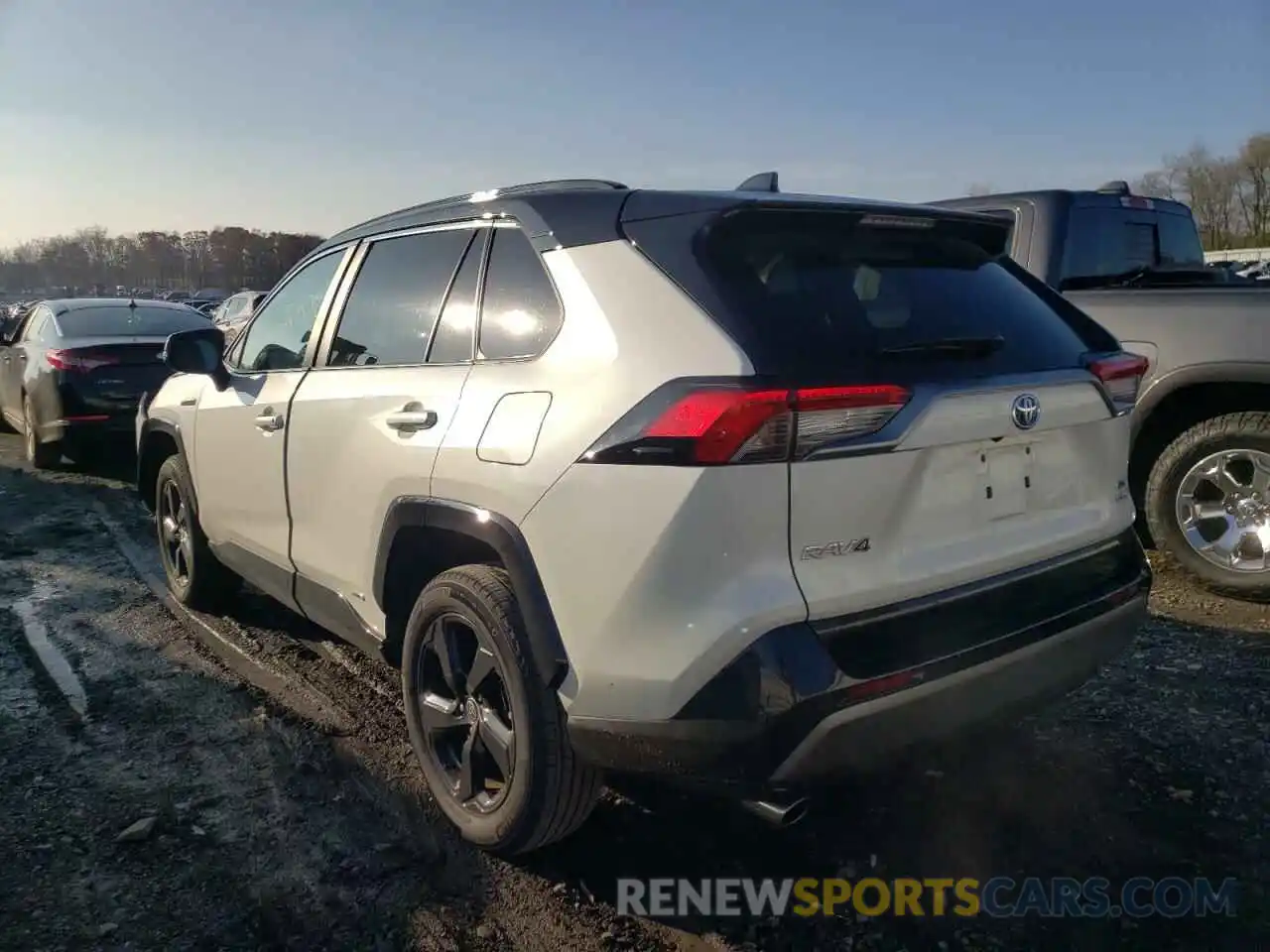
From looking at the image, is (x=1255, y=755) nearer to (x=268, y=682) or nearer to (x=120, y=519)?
(x=268, y=682)

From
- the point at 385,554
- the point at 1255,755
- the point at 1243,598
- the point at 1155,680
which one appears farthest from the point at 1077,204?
the point at 385,554

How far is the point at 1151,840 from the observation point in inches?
110

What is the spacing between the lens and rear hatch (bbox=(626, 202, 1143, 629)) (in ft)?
6.95

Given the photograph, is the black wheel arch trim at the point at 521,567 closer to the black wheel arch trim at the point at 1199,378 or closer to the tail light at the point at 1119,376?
the tail light at the point at 1119,376

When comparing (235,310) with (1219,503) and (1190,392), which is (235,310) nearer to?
(1190,392)

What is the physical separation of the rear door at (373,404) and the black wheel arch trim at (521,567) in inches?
6.4

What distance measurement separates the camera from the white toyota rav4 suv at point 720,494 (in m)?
2.09

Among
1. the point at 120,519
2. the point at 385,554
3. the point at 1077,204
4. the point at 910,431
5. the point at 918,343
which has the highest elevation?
the point at 1077,204

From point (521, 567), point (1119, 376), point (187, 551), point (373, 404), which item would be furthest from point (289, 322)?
point (1119, 376)

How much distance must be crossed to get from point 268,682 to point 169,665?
54 centimetres

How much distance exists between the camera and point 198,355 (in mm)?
4215

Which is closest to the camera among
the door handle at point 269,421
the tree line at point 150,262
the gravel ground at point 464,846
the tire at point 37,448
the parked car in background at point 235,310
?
the gravel ground at point 464,846

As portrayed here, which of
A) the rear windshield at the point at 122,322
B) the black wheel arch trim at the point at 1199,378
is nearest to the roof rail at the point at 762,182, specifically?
the black wheel arch trim at the point at 1199,378

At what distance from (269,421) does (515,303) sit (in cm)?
150
